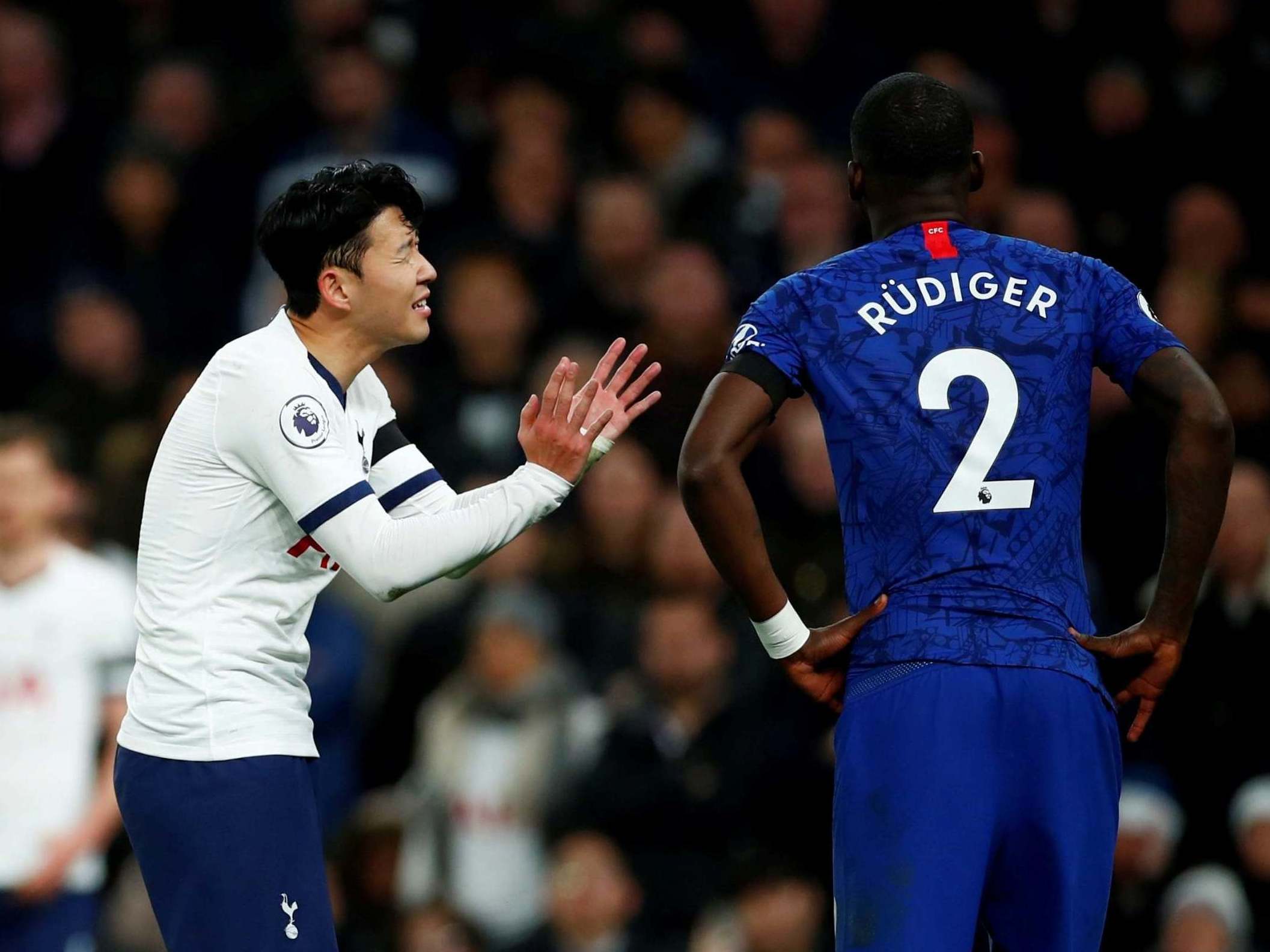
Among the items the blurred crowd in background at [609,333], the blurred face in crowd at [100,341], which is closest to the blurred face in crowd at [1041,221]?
the blurred crowd in background at [609,333]

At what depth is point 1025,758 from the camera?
3.89 m

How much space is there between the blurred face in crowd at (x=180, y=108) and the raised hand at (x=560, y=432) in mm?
6265

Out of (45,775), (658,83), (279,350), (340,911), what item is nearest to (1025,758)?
(279,350)

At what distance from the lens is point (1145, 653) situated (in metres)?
4.16

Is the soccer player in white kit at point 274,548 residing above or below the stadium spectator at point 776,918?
above

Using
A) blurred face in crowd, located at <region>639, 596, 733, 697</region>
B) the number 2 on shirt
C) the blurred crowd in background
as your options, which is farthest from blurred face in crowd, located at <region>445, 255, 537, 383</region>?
the number 2 on shirt

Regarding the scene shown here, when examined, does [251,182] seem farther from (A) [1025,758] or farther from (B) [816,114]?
(A) [1025,758]

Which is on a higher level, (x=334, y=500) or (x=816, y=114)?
(x=816, y=114)

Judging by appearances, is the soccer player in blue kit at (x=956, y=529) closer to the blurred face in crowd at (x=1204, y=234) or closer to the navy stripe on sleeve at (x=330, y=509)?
the navy stripe on sleeve at (x=330, y=509)

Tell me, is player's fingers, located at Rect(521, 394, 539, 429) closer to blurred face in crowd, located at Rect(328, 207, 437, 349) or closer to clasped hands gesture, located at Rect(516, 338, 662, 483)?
clasped hands gesture, located at Rect(516, 338, 662, 483)

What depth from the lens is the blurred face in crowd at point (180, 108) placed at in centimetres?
1011

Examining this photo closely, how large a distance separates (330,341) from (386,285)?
17cm

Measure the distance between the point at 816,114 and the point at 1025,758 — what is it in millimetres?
6237

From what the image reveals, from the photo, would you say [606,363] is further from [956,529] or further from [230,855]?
[230,855]
